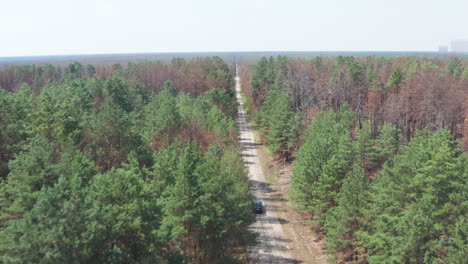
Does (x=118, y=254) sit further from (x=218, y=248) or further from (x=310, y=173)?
(x=310, y=173)

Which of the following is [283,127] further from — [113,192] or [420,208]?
[113,192]

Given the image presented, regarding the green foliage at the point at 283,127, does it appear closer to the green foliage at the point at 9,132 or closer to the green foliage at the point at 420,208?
the green foliage at the point at 420,208

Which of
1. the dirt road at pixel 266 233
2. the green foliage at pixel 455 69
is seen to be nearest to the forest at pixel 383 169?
the dirt road at pixel 266 233

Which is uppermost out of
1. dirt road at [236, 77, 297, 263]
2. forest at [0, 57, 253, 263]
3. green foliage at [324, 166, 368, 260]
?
forest at [0, 57, 253, 263]

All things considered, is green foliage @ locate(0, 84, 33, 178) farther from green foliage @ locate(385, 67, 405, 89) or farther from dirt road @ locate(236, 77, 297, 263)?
green foliage @ locate(385, 67, 405, 89)

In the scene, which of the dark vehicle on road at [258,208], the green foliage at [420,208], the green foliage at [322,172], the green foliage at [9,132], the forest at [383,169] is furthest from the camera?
the dark vehicle on road at [258,208]

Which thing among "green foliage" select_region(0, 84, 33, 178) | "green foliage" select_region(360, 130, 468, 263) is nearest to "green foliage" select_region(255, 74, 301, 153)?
"green foliage" select_region(360, 130, 468, 263)

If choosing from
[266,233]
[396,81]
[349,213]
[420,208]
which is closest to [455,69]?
[396,81]
